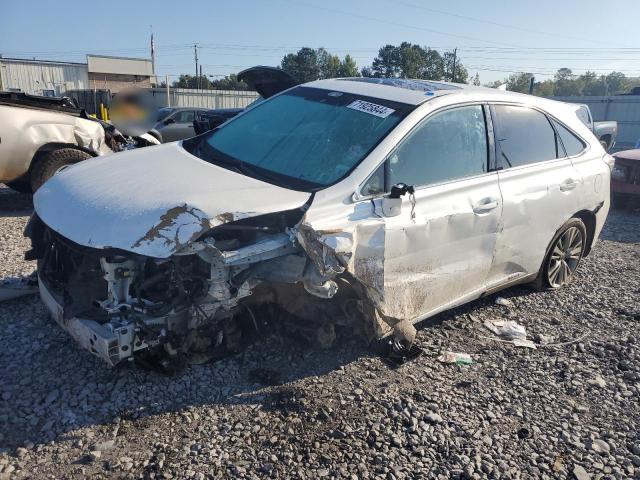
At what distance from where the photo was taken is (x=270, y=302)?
350 cm

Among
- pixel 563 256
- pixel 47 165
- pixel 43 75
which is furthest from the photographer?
pixel 43 75

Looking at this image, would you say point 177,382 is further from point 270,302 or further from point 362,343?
point 362,343

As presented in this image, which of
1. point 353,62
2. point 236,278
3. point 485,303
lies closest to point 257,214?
point 236,278

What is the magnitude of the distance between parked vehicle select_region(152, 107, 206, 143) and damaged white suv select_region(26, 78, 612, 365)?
12.0m

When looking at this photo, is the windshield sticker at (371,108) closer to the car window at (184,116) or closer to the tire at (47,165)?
the tire at (47,165)

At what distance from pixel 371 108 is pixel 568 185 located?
6.72ft

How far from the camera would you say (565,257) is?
5152 mm

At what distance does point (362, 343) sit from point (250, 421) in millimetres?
1178

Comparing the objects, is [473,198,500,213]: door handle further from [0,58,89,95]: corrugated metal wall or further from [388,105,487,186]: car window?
[0,58,89,95]: corrugated metal wall

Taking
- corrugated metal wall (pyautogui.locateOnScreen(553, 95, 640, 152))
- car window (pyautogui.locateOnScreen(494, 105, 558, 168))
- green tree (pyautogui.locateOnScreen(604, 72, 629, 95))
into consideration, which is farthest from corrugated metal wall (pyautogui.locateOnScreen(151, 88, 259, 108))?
green tree (pyautogui.locateOnScreen(604, 72, 629, 95))

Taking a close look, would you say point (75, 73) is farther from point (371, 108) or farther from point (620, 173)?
point (371, 108)

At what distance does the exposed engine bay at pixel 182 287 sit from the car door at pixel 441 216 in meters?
0.44

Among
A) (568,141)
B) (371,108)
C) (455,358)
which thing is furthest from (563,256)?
(371,108)

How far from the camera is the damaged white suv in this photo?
113 inches
